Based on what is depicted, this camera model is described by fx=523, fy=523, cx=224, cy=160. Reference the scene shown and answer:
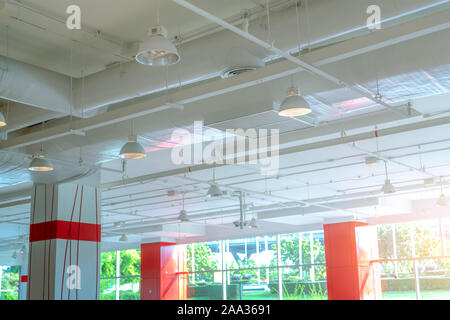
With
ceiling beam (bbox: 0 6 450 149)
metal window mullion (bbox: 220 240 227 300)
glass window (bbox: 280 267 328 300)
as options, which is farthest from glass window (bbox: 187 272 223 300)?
ceiling beam (bbox: 0 6 450 149)

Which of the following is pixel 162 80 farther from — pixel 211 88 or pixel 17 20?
pixel 17 20

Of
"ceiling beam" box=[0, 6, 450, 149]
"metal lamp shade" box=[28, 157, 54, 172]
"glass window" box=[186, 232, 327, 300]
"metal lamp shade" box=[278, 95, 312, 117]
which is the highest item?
"ceiling beam" box=[0, 6, 450, 149]

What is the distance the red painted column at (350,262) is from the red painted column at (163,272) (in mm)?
8864

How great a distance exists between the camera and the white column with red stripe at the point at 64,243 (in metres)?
11.1

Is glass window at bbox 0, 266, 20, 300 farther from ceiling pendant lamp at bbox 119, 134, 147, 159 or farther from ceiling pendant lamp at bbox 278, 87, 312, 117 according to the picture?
ceiling pendant lamp at bbox 278, 87, 312, 117

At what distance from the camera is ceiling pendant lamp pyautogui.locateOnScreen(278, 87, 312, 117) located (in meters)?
6.34

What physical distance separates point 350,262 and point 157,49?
17.8 metres

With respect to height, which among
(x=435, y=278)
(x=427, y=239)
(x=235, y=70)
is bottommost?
(x=435, y=278)

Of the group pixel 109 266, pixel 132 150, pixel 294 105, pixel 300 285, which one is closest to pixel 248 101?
pixel 294 105

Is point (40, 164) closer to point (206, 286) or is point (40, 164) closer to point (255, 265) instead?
point (255, 265)

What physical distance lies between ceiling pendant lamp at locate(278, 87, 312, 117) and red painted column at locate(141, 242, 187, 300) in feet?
70.7

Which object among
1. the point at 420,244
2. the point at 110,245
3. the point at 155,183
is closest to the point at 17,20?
the point at 155,183

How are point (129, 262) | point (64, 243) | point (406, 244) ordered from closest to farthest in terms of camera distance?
point (64, 243), point (406, 244), point (129, 262)

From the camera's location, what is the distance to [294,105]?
6336 mm
